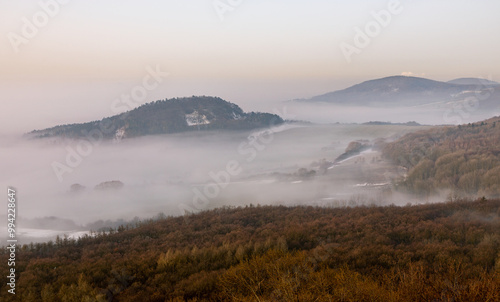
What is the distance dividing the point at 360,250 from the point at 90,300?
10.9 meters

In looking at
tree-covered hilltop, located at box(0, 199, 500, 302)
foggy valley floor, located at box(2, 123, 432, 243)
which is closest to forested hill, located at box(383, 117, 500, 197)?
foggy valley floor, located at box(2, 123, 432, 243)

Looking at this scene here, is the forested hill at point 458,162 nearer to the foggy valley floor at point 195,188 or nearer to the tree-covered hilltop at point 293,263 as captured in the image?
the foggy valley floor at point 195,188

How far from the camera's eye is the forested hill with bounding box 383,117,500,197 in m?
54.9

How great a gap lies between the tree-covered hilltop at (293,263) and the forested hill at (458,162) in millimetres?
34062

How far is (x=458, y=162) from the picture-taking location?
6450 centimetres

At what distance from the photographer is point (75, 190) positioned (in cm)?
14288

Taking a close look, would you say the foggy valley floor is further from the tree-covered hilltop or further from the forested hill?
the tree-covered hilltop

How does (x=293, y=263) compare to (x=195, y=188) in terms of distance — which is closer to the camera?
(x=293, y=263)

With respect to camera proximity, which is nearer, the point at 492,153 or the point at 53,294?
the point at 53,294

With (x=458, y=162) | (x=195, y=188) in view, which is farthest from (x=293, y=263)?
(x=195, y=188)

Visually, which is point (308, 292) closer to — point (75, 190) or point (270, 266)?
point (270, 266)

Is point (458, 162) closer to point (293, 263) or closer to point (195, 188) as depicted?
point (293, 263)

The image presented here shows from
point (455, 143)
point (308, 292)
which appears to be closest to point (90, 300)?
point (308, 292)

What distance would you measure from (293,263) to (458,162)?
6516cm
